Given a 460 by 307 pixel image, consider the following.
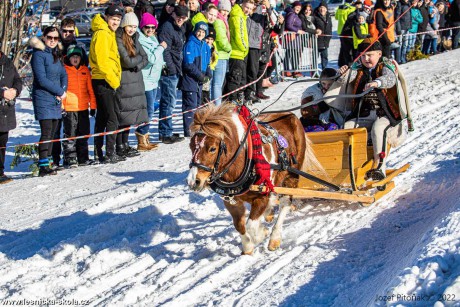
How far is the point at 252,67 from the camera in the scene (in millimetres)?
13555

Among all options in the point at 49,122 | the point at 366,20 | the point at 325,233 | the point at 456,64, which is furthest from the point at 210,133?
the point at 456,64

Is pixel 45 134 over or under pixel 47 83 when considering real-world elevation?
under

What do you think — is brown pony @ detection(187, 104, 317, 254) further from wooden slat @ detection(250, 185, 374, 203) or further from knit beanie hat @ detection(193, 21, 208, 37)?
knit beanie hat @ detection(193, 21, 208, 37)

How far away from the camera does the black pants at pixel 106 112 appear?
9.67 m

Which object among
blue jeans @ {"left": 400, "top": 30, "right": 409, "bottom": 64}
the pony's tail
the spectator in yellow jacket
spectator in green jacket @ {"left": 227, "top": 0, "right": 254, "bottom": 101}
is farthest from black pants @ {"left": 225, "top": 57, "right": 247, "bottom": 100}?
blue jeans @ {"left": 400, "top": 30, "right": 409, "bottom": 64}

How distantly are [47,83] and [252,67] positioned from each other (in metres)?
5.43

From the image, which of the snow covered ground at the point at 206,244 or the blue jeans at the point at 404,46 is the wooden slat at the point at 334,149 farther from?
the blue jeans at the point at 404,46

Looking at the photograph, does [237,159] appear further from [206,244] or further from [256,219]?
[206,244]

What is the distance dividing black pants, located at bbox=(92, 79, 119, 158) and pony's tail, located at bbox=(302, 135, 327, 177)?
374 centimetres

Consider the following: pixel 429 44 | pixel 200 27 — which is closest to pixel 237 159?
pixel 200 27

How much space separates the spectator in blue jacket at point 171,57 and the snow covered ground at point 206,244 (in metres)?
1.53

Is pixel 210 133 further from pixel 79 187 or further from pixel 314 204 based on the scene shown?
pixel 79 187

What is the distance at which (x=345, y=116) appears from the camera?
7.86 m

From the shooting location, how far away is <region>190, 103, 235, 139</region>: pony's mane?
5594 mm
